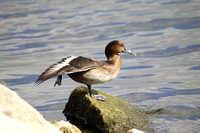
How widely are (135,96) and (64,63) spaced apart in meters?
3.08

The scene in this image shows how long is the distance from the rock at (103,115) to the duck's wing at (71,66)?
20.9 inches

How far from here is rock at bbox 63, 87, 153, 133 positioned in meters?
6.11

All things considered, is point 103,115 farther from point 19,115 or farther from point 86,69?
point 19,115

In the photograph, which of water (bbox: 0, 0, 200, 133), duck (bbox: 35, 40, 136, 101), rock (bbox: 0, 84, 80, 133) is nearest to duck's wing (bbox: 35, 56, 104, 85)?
duck (bbox: 35, 40, 136, 101)

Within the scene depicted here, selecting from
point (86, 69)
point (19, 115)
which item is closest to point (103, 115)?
point (86, 69)

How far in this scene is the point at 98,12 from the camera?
846 inches

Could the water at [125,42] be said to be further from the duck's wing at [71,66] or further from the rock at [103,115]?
the duck's wing at [71,66]

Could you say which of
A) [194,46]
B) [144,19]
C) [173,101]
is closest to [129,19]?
[144,19]

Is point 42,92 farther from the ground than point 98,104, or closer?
closer

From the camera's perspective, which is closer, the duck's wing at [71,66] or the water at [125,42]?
the duck's wing at [71,66]

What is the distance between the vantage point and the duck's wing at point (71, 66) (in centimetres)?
603

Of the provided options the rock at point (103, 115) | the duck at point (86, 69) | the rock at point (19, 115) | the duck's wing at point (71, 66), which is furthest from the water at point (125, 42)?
the rock at point (19, 115)

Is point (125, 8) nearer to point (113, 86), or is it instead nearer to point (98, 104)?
point (113, 86)

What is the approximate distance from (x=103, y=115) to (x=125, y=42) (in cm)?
878
